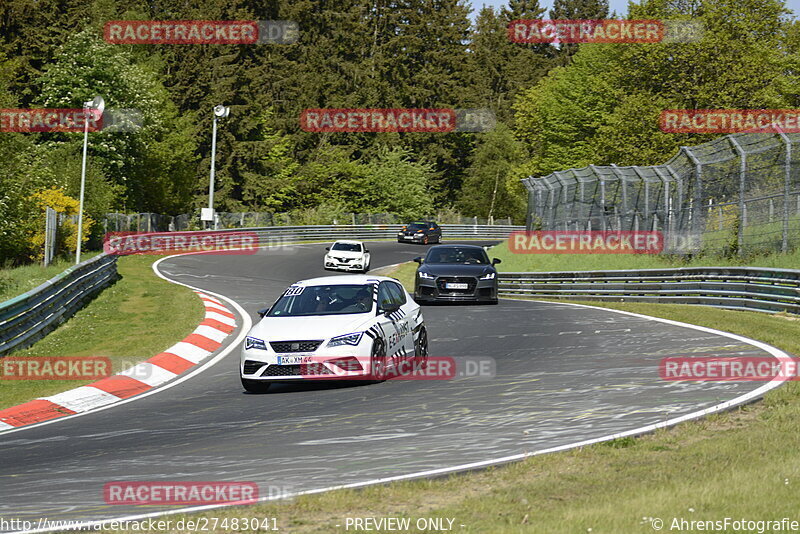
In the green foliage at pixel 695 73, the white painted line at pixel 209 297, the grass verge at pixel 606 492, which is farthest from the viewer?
the green foliage at pixel 695 73

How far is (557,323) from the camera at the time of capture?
19328 millimetres

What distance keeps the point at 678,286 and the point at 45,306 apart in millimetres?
14895

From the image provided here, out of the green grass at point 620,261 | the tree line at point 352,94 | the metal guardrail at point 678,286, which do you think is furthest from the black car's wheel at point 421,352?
the tree line at point 352,94

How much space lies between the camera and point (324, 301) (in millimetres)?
13414

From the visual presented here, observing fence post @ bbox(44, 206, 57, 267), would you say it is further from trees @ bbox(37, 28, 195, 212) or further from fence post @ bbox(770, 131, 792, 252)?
fence post @ bbox(770, 131, 792, 252)

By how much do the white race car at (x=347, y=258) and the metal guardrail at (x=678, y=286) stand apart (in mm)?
8944

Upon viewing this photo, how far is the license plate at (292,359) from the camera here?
39.0ft

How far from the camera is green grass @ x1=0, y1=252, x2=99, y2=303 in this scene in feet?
81.6

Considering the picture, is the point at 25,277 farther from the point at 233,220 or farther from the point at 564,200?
the point at 233,220

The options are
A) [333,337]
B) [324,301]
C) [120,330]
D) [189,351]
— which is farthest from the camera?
[120,330]

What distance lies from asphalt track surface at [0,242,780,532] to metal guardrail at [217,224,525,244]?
140ft

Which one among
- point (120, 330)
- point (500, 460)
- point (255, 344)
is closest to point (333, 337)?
point (255, 344)

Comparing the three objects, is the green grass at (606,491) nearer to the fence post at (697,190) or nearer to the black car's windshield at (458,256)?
the black car's windshield at (458,256)

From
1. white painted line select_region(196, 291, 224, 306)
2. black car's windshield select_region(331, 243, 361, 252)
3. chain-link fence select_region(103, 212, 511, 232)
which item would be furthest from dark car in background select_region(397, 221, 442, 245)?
white painted line select_region(196, 291, 224, 306)
